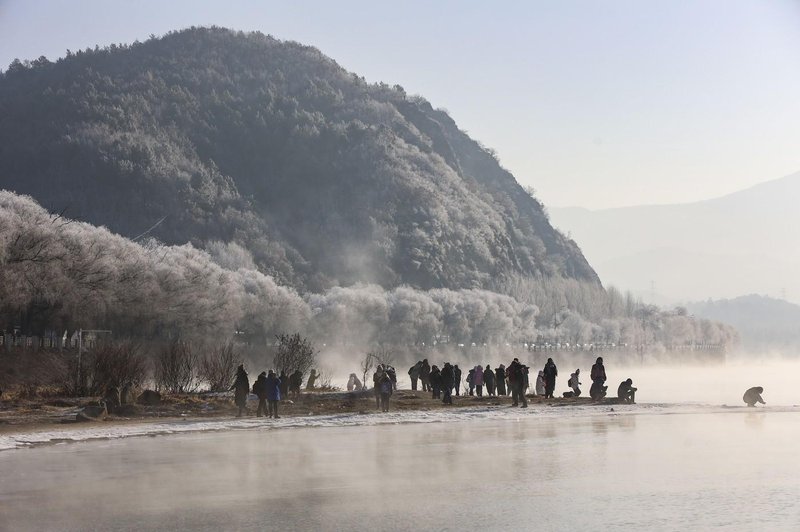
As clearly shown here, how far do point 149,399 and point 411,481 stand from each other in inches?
1030

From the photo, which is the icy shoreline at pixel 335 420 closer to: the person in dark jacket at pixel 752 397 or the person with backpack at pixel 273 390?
the person with backpack at pixel 273 390

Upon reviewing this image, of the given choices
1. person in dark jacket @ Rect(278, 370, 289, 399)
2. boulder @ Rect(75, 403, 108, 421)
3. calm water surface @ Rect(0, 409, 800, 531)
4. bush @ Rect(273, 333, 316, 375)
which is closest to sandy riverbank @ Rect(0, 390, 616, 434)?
boulder @ Rect(75, 403, 108, 421)

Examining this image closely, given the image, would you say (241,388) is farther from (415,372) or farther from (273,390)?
(415,372)

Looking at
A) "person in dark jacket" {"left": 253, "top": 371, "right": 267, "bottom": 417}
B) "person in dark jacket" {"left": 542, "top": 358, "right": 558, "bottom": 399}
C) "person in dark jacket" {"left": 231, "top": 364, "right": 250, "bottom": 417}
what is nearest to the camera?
"person in dark jacket" {"left": 253, "top": 371, "right": 267, "bottom": 417}

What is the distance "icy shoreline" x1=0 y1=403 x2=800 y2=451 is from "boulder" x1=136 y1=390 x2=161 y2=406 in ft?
21.3

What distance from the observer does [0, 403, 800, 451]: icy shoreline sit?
35.6 meters

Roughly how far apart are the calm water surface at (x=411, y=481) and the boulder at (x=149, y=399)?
11.6 metres

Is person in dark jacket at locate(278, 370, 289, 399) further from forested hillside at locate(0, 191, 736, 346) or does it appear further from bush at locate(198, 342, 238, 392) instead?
forested hillside at locate(0, 191, 736, 346)

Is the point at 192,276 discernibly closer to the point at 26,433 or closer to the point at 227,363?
the point at 227,363

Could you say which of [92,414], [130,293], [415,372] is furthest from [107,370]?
[130,293]

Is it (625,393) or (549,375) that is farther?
(549,375)

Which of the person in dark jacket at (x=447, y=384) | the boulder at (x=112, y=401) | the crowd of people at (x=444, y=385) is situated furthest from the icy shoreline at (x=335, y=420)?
the boulder at (x=112, y=401)

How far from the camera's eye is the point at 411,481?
83.5 ft

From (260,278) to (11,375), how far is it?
86.9 m
